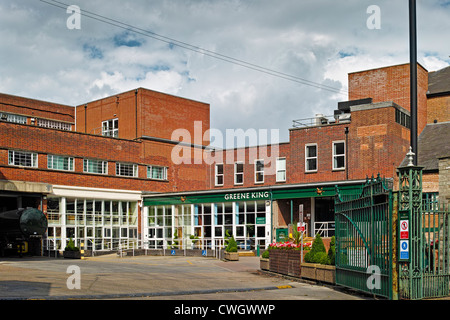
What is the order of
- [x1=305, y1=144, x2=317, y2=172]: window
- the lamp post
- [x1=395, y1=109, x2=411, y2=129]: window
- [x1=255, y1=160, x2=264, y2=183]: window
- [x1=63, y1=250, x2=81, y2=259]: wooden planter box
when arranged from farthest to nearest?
[x1=255, y1=160, x2=264, y2=183]: window
[x1=305, y1=144, x2=317, y2=172]: window
[x1=395, y1=109, x2=411, y2=129]: window
[x1=63, y1=250, x2=81, y2=259]: wooden planter box
the lamp post

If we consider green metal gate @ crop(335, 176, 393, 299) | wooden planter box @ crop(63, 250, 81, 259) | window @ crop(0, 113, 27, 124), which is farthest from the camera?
window @ crop(0, 113, 27, 124)

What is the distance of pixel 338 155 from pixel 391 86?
8.96 m

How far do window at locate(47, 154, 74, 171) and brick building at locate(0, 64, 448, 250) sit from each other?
0.08 metres

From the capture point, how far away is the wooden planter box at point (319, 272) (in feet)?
59.2

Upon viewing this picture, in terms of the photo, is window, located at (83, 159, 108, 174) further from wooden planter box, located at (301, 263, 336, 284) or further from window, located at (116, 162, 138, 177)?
wooden planter box, located at (301, 263, 336, 284)

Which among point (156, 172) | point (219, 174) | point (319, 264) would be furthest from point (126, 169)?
point (319, 264)

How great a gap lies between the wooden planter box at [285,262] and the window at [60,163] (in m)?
23.1

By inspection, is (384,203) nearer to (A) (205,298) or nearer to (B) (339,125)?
(A) (205,298)

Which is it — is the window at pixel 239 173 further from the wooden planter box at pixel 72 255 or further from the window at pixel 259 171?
the wooden planter box at pixel 72 255

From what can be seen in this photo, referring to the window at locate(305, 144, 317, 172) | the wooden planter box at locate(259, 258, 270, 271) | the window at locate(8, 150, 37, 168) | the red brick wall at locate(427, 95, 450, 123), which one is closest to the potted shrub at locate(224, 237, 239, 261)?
the wooden planter box at locate(259, 258, 270, 271)

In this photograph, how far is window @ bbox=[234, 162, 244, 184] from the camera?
48438 millimetres

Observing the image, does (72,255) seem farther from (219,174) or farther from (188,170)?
(188,170)

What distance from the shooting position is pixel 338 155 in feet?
137

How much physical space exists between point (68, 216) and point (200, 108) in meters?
20.2
